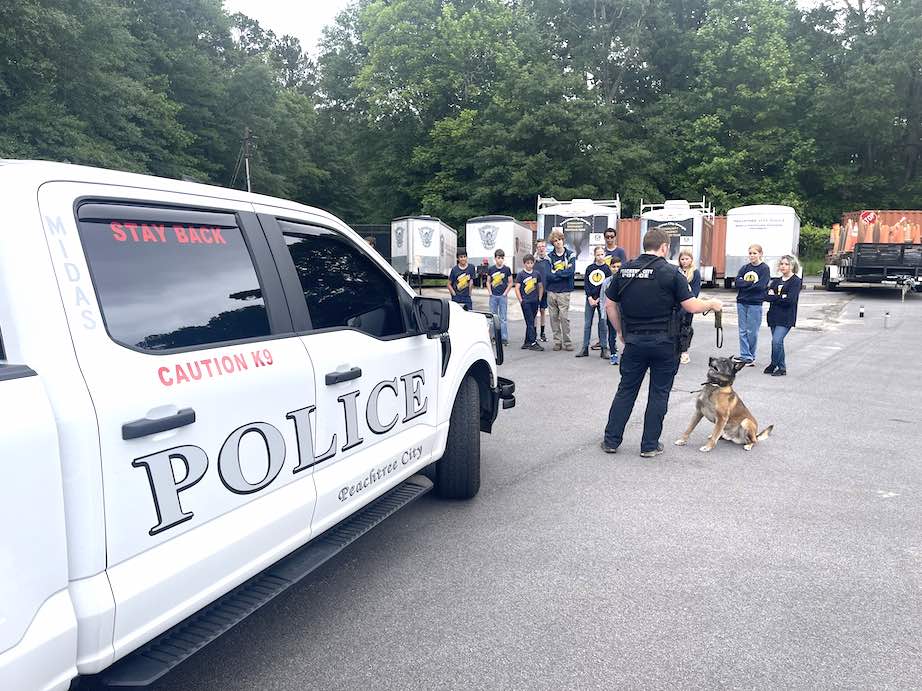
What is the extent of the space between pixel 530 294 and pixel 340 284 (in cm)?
870

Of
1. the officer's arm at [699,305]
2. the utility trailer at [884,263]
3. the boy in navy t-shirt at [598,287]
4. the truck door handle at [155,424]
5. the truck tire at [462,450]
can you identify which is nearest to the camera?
the truck door handle at [155,424]

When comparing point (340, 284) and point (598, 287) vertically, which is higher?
point (340, 284)

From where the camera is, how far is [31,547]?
1789 mm

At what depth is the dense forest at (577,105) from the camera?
37.5m

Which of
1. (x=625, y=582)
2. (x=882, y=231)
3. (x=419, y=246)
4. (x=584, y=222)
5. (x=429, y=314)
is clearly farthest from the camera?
(x=419, y=246)

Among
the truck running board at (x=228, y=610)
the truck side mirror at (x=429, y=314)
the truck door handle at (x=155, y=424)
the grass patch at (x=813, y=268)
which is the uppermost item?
the truck side mirror at (x=429, y=314)

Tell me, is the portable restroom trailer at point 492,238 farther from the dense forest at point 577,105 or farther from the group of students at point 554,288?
the group of students at point 554,288

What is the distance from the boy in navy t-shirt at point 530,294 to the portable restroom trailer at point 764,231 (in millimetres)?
13335

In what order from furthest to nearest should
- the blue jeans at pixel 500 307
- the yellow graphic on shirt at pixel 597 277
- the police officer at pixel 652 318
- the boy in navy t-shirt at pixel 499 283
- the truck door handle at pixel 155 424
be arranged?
1. the blue jeans at pixel 500 307
2. the boy in navy t-shirt at pixel 499 283
3. the yellow graphic on shirt at pixel 597 277
4. the police officer at pixel 652 318
5. the truck door handle at pixel 155 424

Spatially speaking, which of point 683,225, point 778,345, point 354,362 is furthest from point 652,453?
point 683,225

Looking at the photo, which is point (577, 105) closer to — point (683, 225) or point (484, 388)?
point (683, 225)

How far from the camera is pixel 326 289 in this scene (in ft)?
10.8

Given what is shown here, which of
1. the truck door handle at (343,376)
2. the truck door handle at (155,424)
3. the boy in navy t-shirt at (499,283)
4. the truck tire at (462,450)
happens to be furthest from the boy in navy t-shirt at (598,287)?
the truck door handle at (155,424)

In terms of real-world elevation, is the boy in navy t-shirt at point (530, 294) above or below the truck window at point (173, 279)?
below
